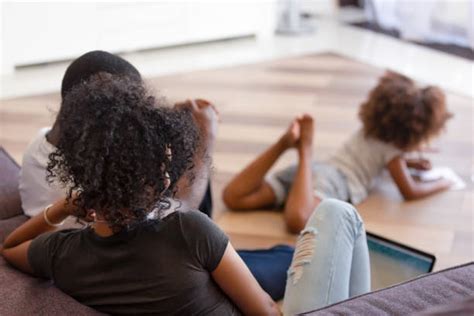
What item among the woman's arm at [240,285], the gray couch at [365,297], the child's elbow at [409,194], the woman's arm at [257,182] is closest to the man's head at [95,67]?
the gray couch at [365,297]

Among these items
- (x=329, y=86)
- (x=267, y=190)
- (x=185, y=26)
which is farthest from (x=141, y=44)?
(x=267, y=190)

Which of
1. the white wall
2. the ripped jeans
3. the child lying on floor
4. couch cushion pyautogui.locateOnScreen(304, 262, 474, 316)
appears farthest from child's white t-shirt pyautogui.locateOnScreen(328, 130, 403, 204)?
the white wall

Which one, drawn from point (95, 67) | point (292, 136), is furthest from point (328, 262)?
point (292, 136)

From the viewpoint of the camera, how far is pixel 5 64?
415cm

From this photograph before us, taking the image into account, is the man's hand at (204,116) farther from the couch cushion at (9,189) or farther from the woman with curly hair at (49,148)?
the couch cushion at (9,189)

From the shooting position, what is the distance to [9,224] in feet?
6.09

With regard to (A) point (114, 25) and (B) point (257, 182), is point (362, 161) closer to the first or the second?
(B) point (257, 182)

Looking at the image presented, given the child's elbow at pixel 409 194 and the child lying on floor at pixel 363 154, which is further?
the child's elbow at pixel 409 194

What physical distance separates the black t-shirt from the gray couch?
56 millimetres

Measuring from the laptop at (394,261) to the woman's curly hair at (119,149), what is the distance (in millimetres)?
830

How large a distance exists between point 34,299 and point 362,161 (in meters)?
1.55

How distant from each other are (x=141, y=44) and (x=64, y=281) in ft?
10.8

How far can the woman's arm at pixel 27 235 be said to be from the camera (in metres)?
1.51

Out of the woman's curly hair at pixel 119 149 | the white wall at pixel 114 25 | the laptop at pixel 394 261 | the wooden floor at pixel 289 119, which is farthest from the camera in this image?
the white wall at pixel 114 25
